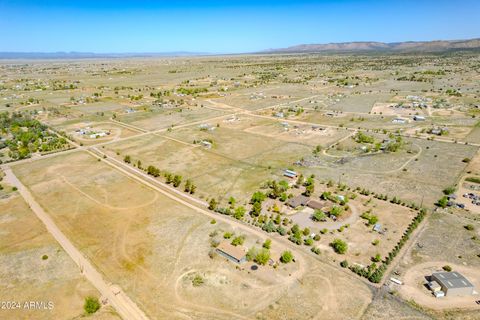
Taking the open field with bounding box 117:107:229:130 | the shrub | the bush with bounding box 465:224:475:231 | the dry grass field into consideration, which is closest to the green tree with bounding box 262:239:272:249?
the dry grass field

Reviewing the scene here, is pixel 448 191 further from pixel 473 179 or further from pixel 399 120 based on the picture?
pixel 399 120

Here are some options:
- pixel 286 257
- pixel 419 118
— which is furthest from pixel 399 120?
pixel 286 257

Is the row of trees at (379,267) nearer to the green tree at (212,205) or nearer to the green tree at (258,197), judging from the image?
the green tree at (258,197)

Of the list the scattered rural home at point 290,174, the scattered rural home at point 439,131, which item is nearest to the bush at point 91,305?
the scattered rural home at point 290,174

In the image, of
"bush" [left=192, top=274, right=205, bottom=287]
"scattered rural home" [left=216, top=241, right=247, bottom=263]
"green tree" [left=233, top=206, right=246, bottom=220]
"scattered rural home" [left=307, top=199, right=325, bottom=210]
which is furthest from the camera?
"scattered rural home" [left=307, top=199, right=325, bottom=210]

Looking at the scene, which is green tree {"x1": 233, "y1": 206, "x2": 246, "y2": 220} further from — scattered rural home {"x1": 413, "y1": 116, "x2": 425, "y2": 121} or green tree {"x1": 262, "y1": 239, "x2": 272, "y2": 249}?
scattered rural home {"x1": 413, "y1": 116, "x2": 425, "y2": 121}

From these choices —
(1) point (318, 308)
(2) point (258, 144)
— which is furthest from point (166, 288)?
(2) point (258, 144)

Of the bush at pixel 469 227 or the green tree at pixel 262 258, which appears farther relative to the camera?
the bush at pixel 469 227
